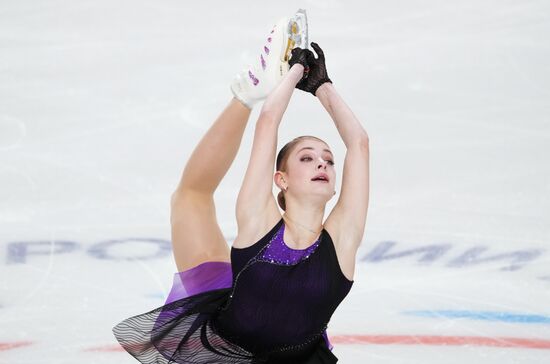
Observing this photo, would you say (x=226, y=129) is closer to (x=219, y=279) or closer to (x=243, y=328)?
(x=219, y=279)

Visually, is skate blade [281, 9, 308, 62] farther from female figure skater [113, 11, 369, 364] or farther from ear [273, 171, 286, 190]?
ear [273, 171, 286, 190]

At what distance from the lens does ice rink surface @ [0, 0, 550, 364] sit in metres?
3.63

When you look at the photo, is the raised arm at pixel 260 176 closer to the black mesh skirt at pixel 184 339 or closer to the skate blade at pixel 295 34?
the black mesh skirt at pixel 184 339

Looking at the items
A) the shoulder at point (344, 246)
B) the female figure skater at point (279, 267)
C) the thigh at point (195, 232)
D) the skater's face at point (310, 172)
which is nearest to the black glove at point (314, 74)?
the female figure skater at point (279, 267)

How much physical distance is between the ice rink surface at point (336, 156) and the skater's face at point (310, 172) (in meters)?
0.83

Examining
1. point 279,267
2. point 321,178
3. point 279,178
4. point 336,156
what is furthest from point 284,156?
point 336,156

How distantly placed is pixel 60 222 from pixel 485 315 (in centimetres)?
193

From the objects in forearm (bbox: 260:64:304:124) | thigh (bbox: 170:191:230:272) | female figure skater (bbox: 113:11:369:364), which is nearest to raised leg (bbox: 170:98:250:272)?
thigh (bbox: 170:191:230:272)

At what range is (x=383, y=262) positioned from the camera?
4137 mm

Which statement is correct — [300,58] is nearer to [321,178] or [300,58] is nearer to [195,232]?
[321,178]

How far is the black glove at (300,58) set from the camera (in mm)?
2869

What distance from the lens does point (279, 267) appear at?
8.43ft

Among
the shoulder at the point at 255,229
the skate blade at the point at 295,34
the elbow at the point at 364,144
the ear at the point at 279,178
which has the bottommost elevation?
the shoulder at the point at 255,229

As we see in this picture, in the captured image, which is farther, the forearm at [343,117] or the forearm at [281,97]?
the forearm at [343,117]
